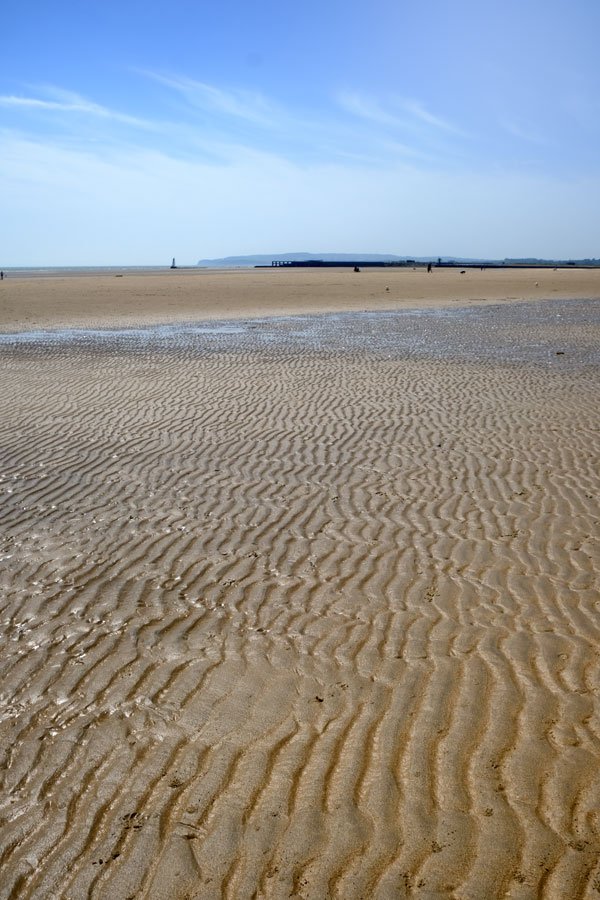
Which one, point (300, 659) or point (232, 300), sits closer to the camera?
point (300, 659)

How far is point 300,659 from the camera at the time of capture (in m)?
5.21

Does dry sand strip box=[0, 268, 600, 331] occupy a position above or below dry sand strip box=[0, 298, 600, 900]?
above

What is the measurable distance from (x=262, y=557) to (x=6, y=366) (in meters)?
13.3

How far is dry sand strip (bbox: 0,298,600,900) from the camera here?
3.50 metres

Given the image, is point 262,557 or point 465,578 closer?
point 465,578

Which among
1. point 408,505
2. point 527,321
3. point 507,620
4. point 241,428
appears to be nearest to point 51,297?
point 527,321

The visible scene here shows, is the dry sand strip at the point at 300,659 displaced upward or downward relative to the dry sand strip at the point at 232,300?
downward

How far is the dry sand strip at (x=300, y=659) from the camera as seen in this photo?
3500 millimetres

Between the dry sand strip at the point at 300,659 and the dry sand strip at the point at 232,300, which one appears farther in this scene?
the dry sand strip at the point at 232,300

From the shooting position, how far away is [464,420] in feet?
40.4

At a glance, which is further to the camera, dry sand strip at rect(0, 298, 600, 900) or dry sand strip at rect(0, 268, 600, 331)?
dry sand strip at rect(0, 268, 600, 331)

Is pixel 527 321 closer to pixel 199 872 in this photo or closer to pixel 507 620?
pixel 507 620

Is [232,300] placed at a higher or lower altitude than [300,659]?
higher

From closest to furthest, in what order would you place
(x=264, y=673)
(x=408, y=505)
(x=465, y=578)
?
(x=264, y=673), (x=465, y=578), (x=408, y=505)
